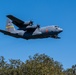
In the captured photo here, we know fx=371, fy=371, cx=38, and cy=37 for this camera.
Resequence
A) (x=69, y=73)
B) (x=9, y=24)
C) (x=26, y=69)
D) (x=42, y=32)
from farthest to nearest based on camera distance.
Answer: (x=69, y=73) < (x=26, y=69) < (x=9, y=24) < (x=42, y=32)

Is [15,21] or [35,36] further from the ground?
[15,21]

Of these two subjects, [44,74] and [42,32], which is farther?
[44,74]

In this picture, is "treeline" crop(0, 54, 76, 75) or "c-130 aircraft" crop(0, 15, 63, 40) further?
"treeline" crop(0, 54, 76, 75)

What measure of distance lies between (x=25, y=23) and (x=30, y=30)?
2.92 meters

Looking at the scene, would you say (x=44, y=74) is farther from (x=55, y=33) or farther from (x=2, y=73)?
(x=55, y=33)

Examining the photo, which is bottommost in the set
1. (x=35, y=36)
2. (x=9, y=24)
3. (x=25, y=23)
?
(x=35, y=36)

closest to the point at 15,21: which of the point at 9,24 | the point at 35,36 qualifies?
the point at 35,36

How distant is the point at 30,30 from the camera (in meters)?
68.1

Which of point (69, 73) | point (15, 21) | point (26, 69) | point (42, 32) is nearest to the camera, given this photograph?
point (42, 32)

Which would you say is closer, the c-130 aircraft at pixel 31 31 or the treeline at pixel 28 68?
the c-130 aircraft at pixel 31 31

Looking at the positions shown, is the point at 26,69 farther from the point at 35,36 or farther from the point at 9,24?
the point at 35,36

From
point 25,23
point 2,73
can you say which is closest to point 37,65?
point 2,73

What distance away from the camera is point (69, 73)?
425 ft

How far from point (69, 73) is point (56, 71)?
36.8 meters
